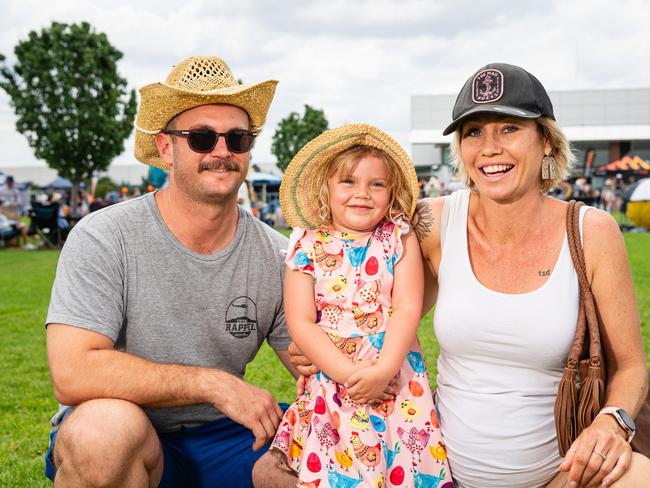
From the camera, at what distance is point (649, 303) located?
9.47 metres

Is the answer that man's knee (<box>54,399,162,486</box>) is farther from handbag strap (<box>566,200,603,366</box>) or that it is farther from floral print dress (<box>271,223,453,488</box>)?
handbag strap (<box>566,200,603,366</box>)

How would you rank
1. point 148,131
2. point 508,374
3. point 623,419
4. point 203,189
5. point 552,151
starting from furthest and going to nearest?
point 148,131 → point 203,189 → point 552,151 → point 508,374 → point 623,419

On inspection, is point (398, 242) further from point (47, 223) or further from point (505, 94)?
point (47, 223)

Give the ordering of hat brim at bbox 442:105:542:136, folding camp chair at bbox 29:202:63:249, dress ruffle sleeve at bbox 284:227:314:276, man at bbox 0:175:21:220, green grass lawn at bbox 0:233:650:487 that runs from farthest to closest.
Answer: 1. man at bbox 0:175:21:220
2. folding camp chair at bbox 29:202:63:249
3. green grass lawn at bbox 0:233:650:487
4. dress ruffle sleeve at bbox 284:227:314:276
5. hat brim at bbox 442:105:542:136

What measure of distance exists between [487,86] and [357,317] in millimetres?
1107

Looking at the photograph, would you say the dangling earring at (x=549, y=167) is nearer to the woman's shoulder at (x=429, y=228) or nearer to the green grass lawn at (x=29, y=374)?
the woman's shoulder at (x=429, y=228)

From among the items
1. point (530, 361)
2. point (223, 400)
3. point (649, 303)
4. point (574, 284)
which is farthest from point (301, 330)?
point (649, 303)

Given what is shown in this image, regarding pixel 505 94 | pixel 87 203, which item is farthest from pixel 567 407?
pixel 87 203

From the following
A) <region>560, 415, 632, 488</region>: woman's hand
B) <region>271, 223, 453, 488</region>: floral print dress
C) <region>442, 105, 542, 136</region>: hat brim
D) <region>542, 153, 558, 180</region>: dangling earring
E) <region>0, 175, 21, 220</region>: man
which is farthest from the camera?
<region>0, 175, 21, 220</region>: man

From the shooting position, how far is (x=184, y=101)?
3439mm

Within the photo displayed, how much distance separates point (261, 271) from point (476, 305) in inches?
45.0

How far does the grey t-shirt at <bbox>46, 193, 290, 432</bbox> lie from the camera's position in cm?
314

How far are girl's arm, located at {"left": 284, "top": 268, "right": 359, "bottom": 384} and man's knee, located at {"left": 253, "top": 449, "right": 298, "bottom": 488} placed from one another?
47 cm

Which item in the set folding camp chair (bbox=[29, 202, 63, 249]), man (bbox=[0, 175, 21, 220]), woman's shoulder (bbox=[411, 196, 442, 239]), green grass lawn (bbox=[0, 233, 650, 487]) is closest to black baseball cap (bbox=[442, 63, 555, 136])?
woman's shoulder (bbox=[411, 196, 442, 239])
